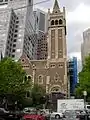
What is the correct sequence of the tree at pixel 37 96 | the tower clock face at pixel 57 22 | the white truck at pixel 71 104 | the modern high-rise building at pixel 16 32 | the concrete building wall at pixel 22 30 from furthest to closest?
the concrete building wall at pixel 22 30
the modern high-rise building at pixel 16 32
the tower clock face at pixel 57 22
the tree at pixel 37 96
the white truck at pixel 71 104

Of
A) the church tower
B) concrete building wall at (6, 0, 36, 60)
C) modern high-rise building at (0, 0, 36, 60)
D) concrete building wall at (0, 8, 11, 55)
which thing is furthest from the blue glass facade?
concrete building wall at (0, 8, 11, 55)

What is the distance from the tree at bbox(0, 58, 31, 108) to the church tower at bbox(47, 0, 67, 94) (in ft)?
119

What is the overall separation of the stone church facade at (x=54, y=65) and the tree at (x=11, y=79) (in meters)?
36.2

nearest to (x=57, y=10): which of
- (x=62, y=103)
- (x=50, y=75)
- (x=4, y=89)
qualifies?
(x=50, y=75)

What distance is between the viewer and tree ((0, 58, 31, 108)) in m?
47.2

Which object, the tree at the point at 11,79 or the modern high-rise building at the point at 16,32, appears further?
the modern high-rise building at the point at 16,32

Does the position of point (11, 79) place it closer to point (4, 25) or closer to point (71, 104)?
point (71, 104)

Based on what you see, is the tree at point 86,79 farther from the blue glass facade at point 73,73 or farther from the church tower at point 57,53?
the blue glass facade at point 73,73

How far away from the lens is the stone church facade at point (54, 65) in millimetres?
88500

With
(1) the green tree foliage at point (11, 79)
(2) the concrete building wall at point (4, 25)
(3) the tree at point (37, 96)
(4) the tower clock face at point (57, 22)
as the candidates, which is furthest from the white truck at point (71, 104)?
(2) the concrete building wall at point (4, 25)

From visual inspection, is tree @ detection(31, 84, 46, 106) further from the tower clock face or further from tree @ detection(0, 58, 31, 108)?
the tower clock face

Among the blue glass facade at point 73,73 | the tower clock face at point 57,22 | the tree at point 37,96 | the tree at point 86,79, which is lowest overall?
the tree at point 37,96

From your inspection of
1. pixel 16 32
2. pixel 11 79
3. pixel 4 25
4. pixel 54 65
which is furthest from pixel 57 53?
pixel 11 79

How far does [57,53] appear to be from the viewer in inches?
3652
